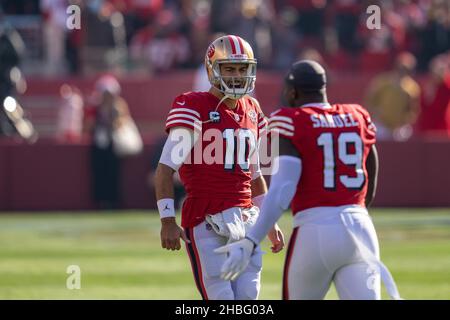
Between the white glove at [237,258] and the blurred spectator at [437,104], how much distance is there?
49.6 feet

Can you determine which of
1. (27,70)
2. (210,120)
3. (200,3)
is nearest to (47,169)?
(27,70)

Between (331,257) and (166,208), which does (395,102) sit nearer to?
(166,208)

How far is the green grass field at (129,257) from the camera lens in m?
11.5

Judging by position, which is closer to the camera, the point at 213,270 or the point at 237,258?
the point at 237,258

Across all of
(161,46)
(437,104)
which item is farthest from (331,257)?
(161,46)

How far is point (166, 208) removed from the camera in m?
7.64

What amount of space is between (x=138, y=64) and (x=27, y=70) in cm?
202

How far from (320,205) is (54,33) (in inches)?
607

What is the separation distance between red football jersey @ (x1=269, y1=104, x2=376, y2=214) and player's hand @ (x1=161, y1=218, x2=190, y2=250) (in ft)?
2.69

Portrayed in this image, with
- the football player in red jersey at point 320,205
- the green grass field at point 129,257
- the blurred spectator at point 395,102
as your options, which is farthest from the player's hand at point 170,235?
the blurred spectator at point 395,102

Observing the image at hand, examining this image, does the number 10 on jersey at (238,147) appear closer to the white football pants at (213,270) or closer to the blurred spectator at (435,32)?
the white football pants at (213,270)

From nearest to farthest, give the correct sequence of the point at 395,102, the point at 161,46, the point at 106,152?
the point at 106,152, the point at 395,102, the point at 161,46

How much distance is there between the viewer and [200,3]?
24.6 metres

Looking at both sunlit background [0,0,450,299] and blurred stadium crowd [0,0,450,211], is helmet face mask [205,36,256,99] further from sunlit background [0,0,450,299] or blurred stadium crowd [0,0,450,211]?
blurred stadium crowd [0,0,450,211]
